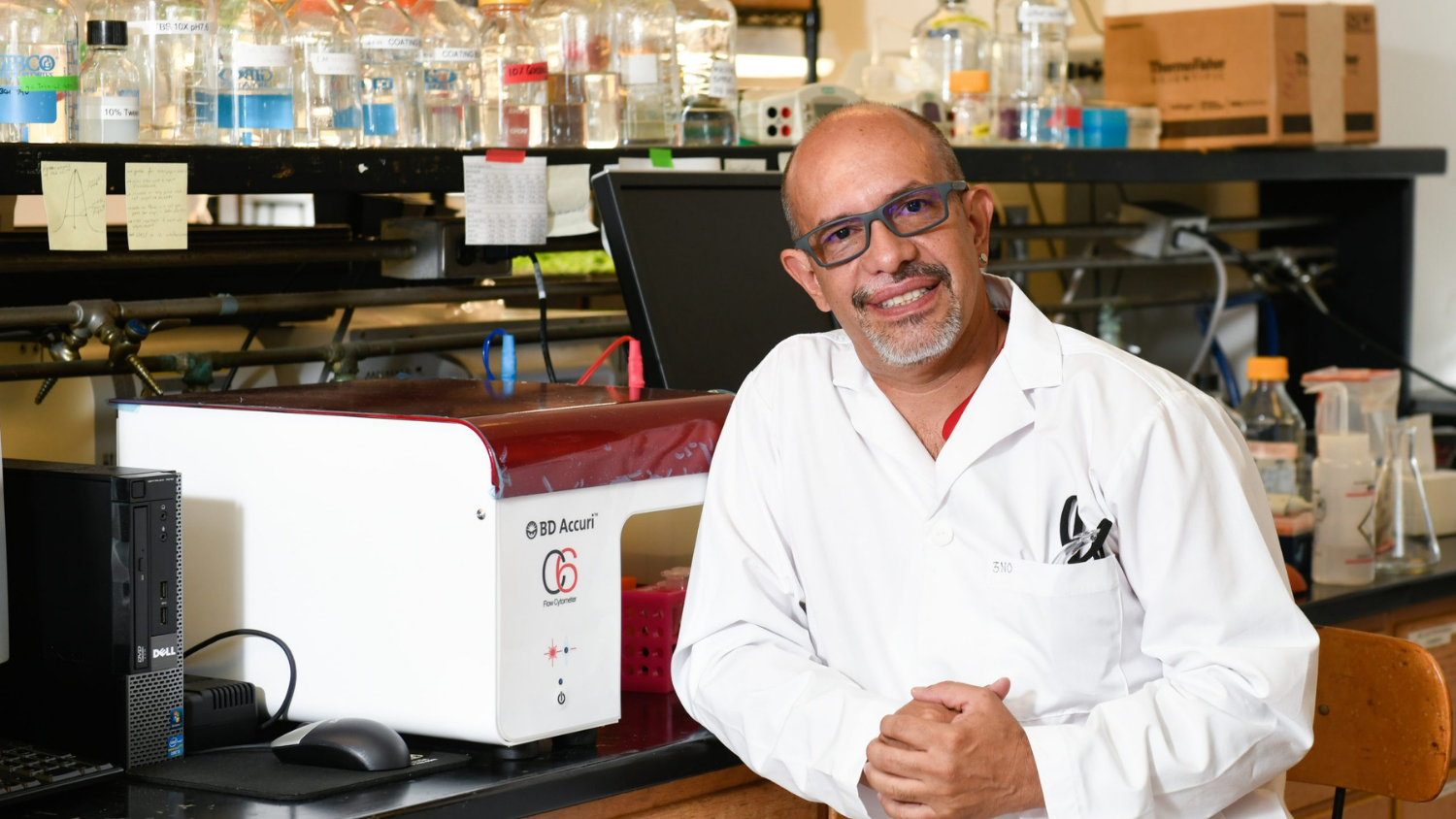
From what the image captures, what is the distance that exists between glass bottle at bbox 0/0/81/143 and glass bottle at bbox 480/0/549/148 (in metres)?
0.52

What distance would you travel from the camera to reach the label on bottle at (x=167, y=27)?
5.20 ft

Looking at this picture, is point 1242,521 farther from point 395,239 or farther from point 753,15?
point 753,15

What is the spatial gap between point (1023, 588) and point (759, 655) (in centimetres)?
26

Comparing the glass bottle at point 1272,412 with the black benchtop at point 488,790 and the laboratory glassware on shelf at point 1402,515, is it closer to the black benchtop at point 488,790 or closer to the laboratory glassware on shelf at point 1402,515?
the laboratory glassware on shelf at point 1402,515

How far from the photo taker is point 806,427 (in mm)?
1518

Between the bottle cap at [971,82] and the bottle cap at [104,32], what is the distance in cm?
131

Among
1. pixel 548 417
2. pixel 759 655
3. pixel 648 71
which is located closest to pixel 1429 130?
pixel 648 71

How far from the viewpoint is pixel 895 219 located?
1.44 m

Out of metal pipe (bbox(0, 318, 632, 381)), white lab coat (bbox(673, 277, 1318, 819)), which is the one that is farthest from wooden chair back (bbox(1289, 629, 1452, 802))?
metal pipe (bbox(0, 318, 632, 381))

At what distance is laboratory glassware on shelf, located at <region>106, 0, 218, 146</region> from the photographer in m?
1.61

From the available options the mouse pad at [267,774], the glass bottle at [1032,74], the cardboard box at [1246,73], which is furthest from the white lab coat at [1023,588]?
the cardboard box at [1246,73]

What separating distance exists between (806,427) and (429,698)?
0.45m

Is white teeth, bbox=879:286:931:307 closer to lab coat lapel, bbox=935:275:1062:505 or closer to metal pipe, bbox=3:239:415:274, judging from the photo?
lab coat lapel, bbox=935:275:1062:505

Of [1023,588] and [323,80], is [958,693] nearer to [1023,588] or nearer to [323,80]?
[1023,588]
